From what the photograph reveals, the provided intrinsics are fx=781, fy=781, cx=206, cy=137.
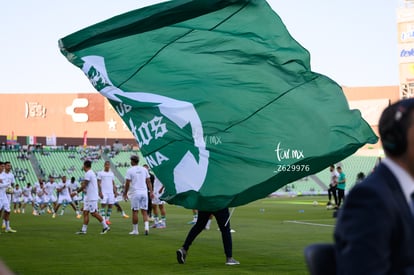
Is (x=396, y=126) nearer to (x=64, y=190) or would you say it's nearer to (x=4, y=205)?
(x=4, y=205)

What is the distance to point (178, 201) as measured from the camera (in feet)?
39.4

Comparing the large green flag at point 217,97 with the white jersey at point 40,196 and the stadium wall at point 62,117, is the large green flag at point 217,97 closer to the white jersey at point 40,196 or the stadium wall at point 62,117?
the white jersey at point 40,196

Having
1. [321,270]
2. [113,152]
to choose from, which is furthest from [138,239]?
[113,152]

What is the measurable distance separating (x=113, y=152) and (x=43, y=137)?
11.7 meters

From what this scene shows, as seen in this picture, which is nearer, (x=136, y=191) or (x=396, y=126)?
(x=396, y=126)

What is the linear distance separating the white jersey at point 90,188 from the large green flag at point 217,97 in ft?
32.3

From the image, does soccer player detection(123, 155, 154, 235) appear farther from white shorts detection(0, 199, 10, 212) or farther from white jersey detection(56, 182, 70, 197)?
white jersey detection(56, 182, 70, 197)

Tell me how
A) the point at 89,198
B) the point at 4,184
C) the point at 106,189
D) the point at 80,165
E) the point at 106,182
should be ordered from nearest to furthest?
the point at 89,198, the point at 4,184, the point at 106,189, the point at 106,182, the point at 80,165

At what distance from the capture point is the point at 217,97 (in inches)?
492

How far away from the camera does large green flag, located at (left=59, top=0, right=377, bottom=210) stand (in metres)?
11.7

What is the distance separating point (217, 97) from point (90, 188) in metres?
11.7

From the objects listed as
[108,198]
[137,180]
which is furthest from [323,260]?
[108,198]

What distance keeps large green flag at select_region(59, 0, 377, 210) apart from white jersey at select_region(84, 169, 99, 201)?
9842 mm

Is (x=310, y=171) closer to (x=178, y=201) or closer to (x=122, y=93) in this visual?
(x=178, y=201)
